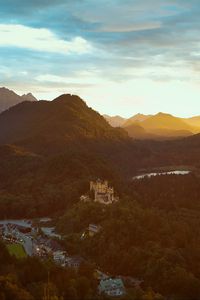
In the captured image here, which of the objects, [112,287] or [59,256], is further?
[59,256]

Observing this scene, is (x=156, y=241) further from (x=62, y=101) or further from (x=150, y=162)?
(x=62, y=101)

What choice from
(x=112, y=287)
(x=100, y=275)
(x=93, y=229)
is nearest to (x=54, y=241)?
(x=93, y=229)

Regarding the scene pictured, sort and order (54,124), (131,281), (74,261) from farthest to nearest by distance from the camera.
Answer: (54,124) < (74,261) < (131,281)

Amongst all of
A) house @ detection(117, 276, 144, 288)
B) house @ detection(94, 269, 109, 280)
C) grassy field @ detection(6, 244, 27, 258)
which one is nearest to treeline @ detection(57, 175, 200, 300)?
house @ detection(117, 276, 144, 288)

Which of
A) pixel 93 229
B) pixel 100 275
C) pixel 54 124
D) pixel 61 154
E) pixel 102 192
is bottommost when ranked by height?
pixel 100 275

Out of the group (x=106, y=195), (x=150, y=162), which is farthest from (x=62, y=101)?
(x=106, y=195)

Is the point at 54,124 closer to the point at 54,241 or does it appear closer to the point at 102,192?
the point at 102,192

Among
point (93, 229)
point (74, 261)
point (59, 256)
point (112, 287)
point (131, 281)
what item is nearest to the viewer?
point (112, 287)
